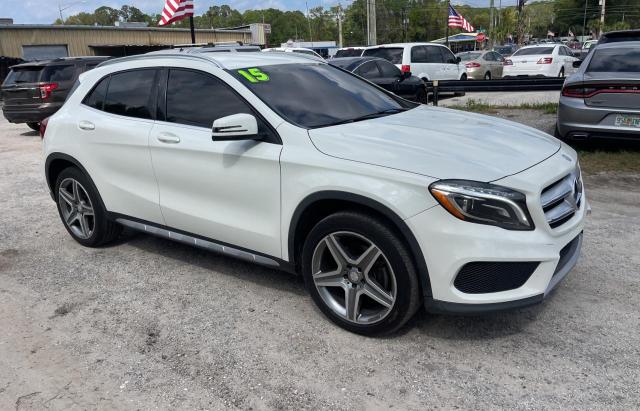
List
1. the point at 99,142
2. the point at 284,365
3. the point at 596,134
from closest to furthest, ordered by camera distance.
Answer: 1. the point at 284,365
2. the point at 99,142
3. the point at 596,134

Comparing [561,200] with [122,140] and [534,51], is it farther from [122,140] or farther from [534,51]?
[534,51]

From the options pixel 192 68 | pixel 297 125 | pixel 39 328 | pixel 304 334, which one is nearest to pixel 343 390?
pixel 304 334

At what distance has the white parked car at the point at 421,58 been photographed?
16.3 metres

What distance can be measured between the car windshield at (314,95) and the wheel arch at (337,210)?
0.57 m

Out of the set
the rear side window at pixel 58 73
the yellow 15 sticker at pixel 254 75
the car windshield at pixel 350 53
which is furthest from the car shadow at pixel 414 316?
the car windshield at pixel 350 53

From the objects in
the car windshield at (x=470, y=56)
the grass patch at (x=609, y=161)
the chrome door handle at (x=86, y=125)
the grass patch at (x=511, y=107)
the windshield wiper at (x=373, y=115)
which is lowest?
the grass patch at (x=609, y=161)

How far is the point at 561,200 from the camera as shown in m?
3.34

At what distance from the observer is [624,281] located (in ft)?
13.5

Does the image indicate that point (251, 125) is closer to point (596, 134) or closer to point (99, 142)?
point (99, 142)

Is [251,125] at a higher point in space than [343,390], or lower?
higher

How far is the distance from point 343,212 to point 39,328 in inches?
89.2

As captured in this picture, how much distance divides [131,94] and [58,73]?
31.9ft

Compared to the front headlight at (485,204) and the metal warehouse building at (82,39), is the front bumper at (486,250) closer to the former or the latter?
the front headlight at (485,204)

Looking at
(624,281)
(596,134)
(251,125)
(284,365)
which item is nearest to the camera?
(284,365)
